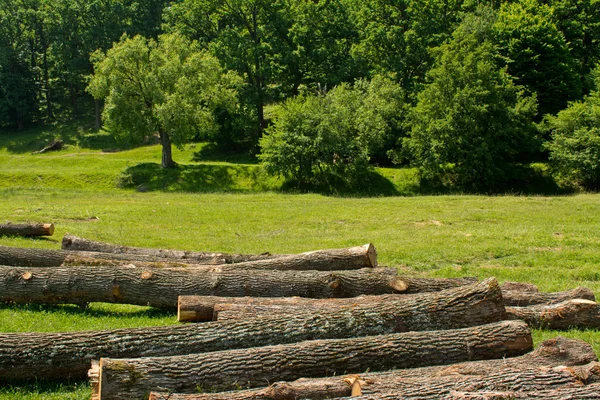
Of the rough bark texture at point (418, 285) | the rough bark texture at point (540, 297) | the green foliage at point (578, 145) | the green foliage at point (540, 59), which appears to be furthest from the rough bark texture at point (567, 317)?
the green foliage at point (540, 59)

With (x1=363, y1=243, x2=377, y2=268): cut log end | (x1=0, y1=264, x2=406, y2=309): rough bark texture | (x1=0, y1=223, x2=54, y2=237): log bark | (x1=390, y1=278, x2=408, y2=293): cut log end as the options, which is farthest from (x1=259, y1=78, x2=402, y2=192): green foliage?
(x1=390, y1=278, x2=408, y2=293): cut log end

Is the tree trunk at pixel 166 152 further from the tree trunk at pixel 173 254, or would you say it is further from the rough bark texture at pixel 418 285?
the rough bark texture at pixel 418 285

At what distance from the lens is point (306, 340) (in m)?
9.28

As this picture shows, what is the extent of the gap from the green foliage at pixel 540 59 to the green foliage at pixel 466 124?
976cm

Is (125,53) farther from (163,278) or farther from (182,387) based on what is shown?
(182,387)

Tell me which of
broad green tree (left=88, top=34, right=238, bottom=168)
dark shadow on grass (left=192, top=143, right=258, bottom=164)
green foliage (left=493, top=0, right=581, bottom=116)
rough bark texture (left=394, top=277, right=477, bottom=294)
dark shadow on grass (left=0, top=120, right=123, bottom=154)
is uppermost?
green foliage (left=493, top=0, right=581, bottom=116)

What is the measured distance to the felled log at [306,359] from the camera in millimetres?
7949

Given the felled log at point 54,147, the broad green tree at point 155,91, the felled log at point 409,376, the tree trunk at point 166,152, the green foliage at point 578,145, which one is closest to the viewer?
the felled log at point 409,376

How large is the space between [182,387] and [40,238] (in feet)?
53.4

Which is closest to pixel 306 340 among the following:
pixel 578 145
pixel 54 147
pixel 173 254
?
pixel 173 254

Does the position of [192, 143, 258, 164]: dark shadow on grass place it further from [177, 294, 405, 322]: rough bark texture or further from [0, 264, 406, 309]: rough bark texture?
[177, 294, 405, 322]: rough bark texture

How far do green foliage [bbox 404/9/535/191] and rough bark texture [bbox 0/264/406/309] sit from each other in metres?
34.3

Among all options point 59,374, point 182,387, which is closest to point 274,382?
point 182,387

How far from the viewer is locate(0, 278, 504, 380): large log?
898 centimetres
